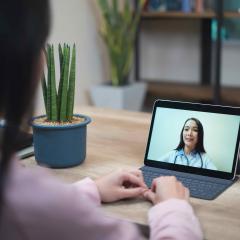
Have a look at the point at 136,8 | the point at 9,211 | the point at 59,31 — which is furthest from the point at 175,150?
the point at 136,8

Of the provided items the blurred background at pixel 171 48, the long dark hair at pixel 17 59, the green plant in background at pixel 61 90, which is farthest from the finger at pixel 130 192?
the blurred background at pixel 171 48

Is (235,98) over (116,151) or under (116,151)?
under

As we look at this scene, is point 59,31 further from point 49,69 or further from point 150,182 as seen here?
point 150,182

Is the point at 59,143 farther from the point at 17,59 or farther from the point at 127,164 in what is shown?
the point at 17,59

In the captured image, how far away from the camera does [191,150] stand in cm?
134

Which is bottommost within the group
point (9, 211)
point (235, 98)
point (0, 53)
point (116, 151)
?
point (235, 98)

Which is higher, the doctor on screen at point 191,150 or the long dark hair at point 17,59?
the long dark hair at point 17,59

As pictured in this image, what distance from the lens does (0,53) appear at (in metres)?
0.63

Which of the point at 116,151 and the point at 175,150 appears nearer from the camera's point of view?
the point at 175,150

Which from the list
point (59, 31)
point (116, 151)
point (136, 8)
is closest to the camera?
point (116, 151)

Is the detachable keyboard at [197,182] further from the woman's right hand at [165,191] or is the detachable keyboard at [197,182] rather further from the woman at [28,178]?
the woman at [28,178]

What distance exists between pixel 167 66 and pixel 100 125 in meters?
2.67

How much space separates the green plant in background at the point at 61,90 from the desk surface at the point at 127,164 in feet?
0.50

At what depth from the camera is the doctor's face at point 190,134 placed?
4.41ft
